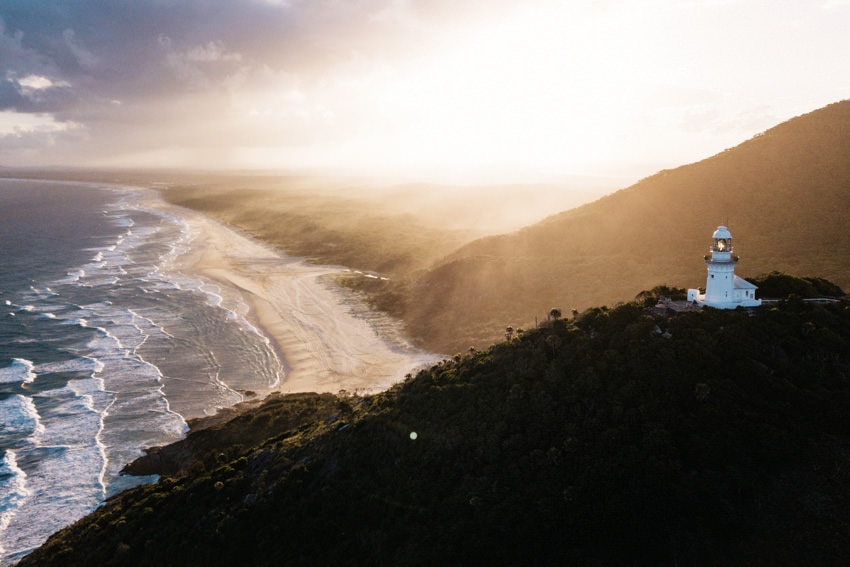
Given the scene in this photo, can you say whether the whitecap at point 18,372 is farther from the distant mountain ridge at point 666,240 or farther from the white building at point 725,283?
the white building at point 725,283

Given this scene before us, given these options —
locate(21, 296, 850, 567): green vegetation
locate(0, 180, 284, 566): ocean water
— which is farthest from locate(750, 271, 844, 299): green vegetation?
locate(0, 180, 284, 566): ocean water

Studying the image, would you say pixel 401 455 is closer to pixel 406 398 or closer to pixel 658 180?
pixel 406 398

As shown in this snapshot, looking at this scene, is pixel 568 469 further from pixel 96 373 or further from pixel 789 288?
pixel 96 373

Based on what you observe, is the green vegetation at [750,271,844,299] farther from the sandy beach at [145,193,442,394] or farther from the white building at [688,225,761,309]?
the sandy beach at [145,193,442,394]

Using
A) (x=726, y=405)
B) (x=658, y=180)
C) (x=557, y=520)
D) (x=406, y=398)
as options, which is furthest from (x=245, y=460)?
(x=658, y=180)

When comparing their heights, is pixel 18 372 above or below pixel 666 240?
below

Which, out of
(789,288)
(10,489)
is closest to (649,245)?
(789,288)
